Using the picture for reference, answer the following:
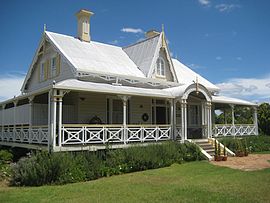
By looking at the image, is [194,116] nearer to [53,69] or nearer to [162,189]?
[53,69]

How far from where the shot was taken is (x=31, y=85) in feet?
79.3

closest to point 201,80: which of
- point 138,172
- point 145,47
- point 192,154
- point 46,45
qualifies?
point 145,47

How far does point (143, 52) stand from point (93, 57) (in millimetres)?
4837

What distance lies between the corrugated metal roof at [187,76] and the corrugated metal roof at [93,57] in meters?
5.01

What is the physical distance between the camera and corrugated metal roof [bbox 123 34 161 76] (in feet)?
72.9

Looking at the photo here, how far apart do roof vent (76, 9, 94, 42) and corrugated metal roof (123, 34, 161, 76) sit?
3.81 m

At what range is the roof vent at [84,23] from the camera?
22.8 m

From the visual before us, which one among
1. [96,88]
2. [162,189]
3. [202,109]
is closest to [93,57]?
[96,88]

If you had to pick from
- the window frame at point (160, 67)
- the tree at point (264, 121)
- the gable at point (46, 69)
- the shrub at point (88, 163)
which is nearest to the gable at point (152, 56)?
the window frame at point (160, 67)

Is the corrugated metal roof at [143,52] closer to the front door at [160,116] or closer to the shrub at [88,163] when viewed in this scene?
the front door at [160,116]

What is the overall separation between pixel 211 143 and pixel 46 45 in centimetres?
1330

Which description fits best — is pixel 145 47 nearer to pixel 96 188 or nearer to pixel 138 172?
pixel 138 172

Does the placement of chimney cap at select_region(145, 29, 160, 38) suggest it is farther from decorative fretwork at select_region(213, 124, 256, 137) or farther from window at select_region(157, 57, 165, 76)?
decorative fretwork at select_region(213, 124, 256, 137)

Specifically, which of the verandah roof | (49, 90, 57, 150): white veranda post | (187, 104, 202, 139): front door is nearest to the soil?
the verandah roof
